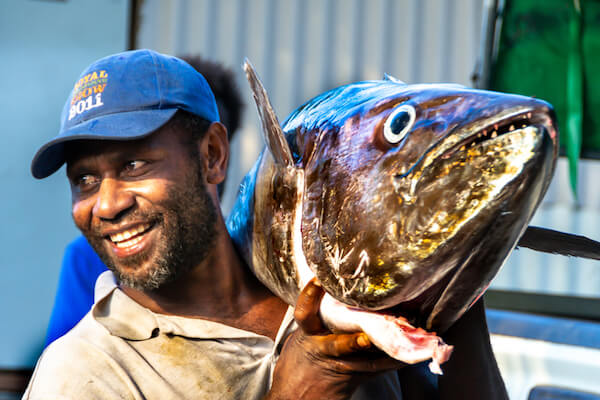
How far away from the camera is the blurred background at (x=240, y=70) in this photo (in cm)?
304

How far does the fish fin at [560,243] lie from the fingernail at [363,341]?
13.6 inches

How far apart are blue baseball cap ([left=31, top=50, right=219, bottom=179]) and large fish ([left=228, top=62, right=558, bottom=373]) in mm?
356

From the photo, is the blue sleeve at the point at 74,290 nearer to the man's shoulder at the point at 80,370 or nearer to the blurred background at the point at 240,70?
the man's shoulder at the point at 80,370

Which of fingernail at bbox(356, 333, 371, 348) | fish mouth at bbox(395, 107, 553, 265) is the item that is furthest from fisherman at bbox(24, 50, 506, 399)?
fish mouth at bbox(395, 107, 553, 265)

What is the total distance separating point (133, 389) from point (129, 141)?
49 cm

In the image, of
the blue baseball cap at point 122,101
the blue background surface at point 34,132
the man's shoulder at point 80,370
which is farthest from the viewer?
the blue background surface at point 34,132

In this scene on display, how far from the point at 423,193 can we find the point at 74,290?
4.96 feet

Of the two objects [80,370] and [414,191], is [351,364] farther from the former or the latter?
[80,370]

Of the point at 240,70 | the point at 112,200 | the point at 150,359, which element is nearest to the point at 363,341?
the point at 150,359

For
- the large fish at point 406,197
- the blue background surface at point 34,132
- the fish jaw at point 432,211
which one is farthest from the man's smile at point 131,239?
the blue background surface at point 34,132

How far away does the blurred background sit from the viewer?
304cm

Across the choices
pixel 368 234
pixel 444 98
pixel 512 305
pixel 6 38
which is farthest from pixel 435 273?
pixel 6 38

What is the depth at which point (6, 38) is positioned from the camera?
11.2 ft

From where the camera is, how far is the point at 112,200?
125 centimetres
